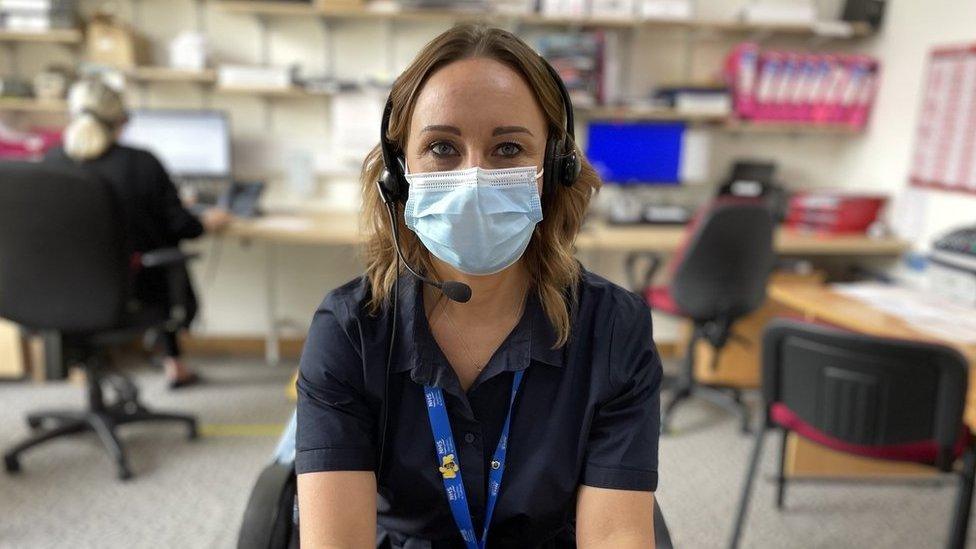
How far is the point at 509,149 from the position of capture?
0.99 metres

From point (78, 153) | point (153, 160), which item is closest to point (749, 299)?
point (153, 160)

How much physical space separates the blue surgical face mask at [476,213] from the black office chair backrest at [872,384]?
1009 mm

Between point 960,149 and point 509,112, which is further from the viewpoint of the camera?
point 960,149

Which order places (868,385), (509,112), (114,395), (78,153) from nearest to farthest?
(509,112) → (868,385) → (78,153) → (114,395)

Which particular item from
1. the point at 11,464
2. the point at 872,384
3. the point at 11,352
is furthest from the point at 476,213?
the point at 11,352

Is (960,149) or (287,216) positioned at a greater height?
(960,149)

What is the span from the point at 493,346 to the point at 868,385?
1.09m

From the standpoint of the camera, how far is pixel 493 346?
3.46ft

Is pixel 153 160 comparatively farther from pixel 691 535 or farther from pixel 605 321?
pixel 691 535

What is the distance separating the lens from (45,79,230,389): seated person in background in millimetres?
2494

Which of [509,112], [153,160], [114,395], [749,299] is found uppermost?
[509,112]

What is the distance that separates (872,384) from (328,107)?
2.90m

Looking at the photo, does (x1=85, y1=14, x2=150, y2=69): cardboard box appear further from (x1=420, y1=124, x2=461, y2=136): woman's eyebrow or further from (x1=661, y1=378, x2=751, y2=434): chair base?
(x1=661, y1=378, x2=751, y2=434): chair base

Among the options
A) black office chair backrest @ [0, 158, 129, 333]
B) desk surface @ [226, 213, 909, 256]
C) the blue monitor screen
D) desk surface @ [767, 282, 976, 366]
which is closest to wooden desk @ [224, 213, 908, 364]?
desk surface @ [226, 213, 909, 256]
